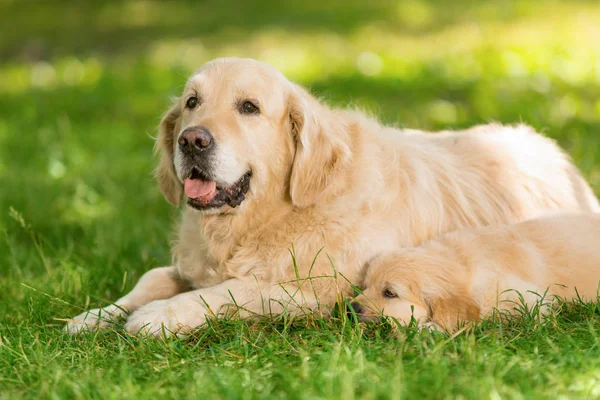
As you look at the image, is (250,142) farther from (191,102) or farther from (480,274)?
(480,274)

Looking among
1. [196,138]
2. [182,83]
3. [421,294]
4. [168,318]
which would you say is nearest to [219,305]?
[168,318]

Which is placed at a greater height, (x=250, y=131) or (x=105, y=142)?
(x=250, y=131)

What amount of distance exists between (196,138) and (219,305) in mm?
764

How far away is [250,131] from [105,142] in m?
4.35

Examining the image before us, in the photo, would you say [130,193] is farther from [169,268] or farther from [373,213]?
[373,213]

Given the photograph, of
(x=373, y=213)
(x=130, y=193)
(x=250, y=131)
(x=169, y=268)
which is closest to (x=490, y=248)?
(x=373, y=213)

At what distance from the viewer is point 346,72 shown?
8867 mm

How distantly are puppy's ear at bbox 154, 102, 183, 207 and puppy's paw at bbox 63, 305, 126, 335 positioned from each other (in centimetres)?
69

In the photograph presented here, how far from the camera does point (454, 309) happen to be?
137 inches

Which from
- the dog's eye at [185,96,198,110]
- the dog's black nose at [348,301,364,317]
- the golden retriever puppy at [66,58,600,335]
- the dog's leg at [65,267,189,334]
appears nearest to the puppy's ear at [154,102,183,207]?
the golden retriever puppy at [66,58,600,335]

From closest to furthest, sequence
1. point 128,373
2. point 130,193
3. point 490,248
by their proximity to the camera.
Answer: point 128,373 → point 490,248 → point 130,193

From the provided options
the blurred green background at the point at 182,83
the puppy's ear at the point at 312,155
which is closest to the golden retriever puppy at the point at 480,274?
the puppy's ear at the point at 312,155

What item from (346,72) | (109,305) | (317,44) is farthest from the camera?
(317,44)

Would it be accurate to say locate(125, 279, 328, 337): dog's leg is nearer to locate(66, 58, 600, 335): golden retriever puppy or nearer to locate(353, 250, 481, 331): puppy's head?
locate(66, 58, 600, 335): golden retriever puppy
